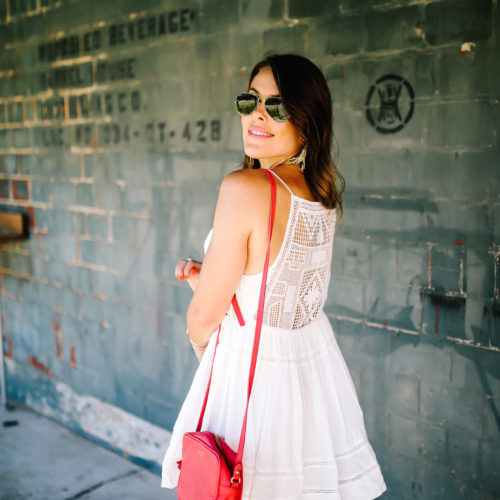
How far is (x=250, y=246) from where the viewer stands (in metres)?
1.65

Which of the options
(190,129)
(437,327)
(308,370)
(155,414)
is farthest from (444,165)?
(155,414)

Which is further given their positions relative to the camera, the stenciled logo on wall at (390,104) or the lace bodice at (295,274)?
the stenciled logo on wall at (390,104)

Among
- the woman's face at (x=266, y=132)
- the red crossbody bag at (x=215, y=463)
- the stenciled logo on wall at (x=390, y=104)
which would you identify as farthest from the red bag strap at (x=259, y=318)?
the stenciled logo on wall at (x=390, y=104)

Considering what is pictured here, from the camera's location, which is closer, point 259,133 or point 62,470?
point 259,133

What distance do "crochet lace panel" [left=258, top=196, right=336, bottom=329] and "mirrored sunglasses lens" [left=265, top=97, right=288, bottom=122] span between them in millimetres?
269

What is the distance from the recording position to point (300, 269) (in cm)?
174

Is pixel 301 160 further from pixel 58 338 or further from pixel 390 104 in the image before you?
pixel 58 338

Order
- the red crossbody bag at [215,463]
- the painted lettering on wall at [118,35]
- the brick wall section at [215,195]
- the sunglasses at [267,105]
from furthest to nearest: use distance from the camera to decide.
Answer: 1. the painted lettering on wall at [118,35]
2. the brick wall section at [215,195]
3. the sunglasses at [267,105]
4. the red crossbody bag at [215,463]

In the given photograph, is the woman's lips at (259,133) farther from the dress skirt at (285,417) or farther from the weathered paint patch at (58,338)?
the weathered paint patch at (58,338)

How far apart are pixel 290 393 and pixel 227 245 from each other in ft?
1.67

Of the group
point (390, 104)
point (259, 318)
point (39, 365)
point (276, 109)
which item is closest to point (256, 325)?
point (259, 318)

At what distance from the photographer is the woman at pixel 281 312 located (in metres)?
1.65

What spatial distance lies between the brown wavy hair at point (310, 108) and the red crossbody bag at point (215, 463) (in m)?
0.22

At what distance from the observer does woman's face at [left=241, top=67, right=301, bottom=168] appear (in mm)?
1790
